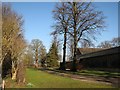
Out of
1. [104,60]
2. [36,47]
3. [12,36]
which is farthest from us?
[36,47]

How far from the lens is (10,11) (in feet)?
95.0

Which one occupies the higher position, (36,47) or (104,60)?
(36,47)

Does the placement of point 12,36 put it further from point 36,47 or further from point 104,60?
point 36,47

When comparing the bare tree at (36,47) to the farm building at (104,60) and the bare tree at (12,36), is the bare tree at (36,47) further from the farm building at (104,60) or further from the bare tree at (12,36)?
the bare tree at (12,36)

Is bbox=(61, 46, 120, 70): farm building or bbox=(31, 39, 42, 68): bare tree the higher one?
bbox=(31, 39, 42, 68): bare tree

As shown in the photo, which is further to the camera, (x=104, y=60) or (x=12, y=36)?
(x=104, y=60)

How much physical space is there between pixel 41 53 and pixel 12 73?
69053 mm

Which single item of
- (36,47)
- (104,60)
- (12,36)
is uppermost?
(36,47)

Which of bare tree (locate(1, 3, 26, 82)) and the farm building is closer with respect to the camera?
bare tree (locate(1, 3, 26, 82))

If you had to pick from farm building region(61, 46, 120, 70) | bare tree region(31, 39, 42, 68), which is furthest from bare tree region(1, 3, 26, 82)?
bare tree region(31, 39, 42, 68)

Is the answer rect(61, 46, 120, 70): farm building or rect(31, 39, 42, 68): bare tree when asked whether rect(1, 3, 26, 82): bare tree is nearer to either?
rect(61, 46, 120, 70): farm building

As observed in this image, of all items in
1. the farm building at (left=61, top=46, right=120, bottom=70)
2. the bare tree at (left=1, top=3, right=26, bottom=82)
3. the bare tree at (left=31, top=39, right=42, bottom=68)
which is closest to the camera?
the bare tree at (left=1, top=3, right=26, bottom=82)

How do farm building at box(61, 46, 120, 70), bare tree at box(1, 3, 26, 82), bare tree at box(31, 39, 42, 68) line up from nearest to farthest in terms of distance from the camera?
bare tree at box(1, 3, 26, 82), farm building at box(61, 46, 120, 70), bare tree at box(31, 39, 42, 68)

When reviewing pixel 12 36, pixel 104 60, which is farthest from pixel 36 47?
pixel 12 36
